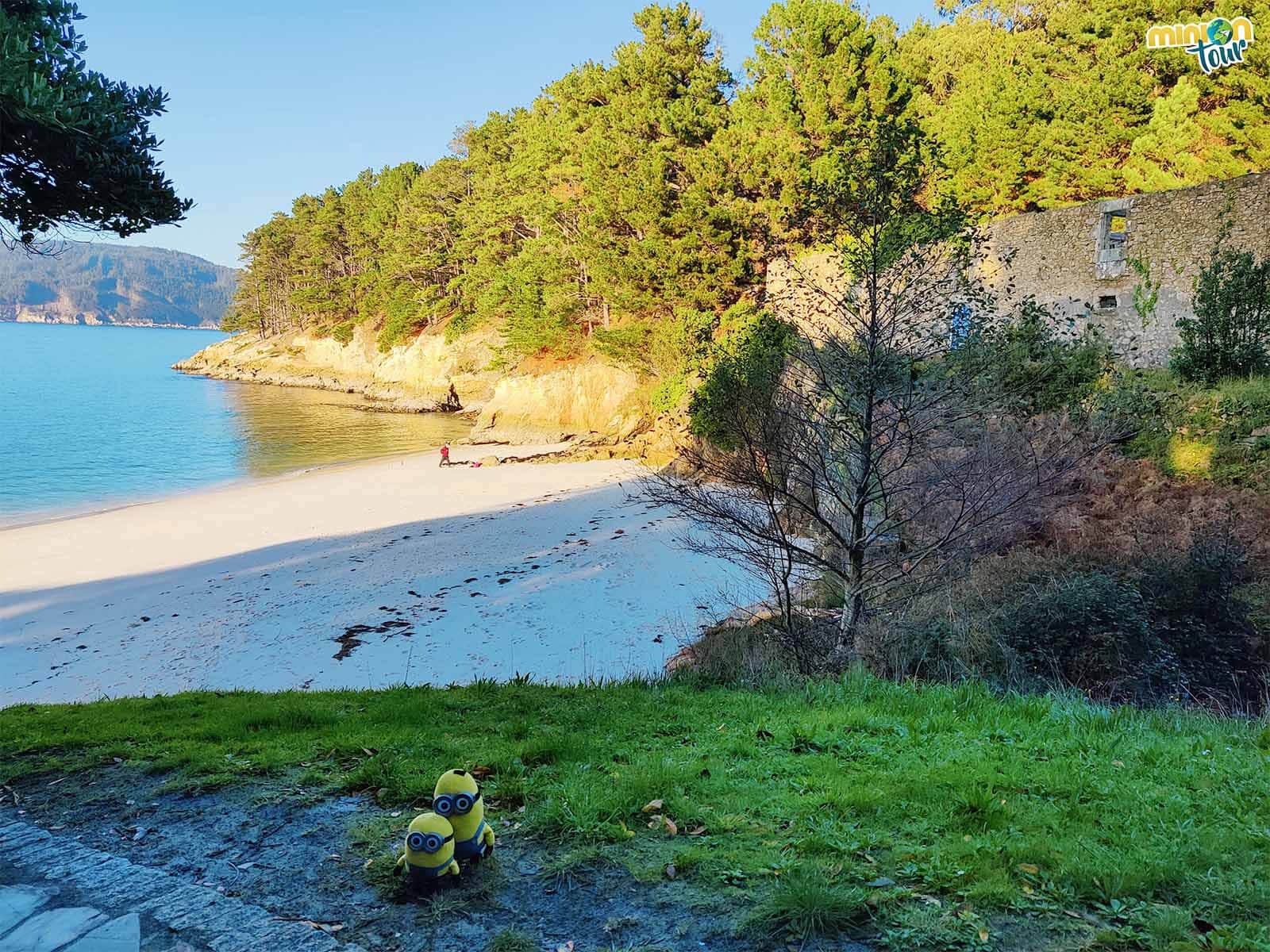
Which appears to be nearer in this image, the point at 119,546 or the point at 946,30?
the point at 119,546

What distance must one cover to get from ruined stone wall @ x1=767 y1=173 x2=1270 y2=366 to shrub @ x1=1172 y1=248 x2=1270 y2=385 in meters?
1.41

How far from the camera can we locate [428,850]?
3.02 metres

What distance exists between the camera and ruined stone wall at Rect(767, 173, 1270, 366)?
13.5 metres

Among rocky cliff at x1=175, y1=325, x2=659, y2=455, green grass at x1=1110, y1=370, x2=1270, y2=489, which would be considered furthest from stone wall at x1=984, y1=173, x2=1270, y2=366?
rocky cliff at x1=175, y1=325, x2=659, y2=455

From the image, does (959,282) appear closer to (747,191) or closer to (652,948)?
(652,948)

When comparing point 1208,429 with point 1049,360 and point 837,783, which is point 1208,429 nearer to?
point 1049,360

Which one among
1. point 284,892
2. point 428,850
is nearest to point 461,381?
point 284,892

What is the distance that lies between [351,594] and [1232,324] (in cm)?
1631

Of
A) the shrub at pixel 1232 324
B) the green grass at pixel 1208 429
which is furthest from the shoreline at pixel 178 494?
the shrub at pixel 1232 324

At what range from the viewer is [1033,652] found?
23.1 feet

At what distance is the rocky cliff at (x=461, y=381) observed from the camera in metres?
32.4

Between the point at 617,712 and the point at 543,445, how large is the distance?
86.7 ft

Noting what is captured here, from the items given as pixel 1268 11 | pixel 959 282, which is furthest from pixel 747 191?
pixel 959 282

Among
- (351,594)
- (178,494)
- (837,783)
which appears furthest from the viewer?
(178,494)
